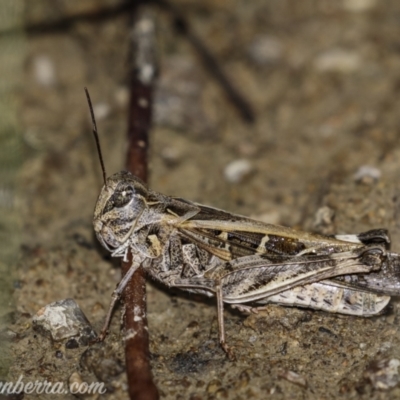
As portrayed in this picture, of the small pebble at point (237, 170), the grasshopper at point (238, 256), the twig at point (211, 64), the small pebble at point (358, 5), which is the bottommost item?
the grasshopper at point (238, 256)

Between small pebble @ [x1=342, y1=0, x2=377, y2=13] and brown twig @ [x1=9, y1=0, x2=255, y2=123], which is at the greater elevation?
small pebble @ [x1=342, y1=0, x2=377, y2=13]

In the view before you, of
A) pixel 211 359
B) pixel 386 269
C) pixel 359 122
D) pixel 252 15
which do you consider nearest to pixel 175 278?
pixel 211 359

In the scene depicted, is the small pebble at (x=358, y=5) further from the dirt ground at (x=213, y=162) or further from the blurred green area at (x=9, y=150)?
the blurred green area at (x=9, y=150)

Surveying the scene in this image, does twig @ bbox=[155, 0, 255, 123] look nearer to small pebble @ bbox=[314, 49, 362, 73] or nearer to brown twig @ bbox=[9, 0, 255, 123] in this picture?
brown twig @ bbox=[9, 0, 255, 123]

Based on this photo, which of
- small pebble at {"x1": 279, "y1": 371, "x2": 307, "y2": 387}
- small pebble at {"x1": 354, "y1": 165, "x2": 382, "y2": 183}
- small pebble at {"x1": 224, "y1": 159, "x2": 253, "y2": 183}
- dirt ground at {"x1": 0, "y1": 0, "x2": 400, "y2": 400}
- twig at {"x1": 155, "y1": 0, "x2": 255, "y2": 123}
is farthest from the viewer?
twig at {"x1": 155, "y1": 0, "x2": 255, "y2": 123}

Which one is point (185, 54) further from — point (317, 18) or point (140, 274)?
point (140, 274)

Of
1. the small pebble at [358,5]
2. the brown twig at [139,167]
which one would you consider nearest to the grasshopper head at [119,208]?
the brown twig at [139,167]

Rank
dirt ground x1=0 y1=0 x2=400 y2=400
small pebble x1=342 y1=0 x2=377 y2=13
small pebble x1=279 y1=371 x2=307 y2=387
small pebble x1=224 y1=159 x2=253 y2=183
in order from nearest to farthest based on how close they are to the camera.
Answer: small pebble x1=279 y1=371 x2=307 y2=387
dirt ground x1=0 y1=0 x2=400 y2=400
small pebble x1=224 y1=159 x2=253 y2=183
small pebble x1=342 y1=0 x2=377 y2=13

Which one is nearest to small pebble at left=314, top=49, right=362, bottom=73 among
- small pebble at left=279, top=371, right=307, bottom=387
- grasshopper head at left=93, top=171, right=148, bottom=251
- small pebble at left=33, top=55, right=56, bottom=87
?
small pebble at left=33, top=55, right=56, bottom=87
